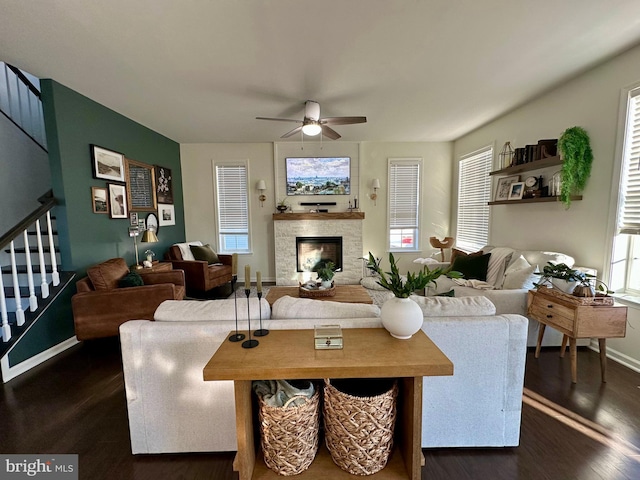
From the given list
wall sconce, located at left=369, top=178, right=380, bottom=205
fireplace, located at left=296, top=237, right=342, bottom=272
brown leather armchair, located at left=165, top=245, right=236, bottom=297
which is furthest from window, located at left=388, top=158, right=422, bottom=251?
brown leather armchair, located at left=165, top=245, right=236, bottom=297

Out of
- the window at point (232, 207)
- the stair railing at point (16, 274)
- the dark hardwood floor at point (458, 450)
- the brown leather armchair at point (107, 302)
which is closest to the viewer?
the dark hardwood floor at point (458, 450)

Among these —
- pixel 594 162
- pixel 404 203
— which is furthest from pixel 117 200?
pixel 594 162

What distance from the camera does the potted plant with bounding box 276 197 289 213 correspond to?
497 cm

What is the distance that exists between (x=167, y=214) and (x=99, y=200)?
1.43m

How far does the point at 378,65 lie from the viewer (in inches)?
96.3

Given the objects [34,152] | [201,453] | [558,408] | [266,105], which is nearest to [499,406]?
[558,408]

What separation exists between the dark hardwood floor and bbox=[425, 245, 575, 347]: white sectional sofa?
0.33m

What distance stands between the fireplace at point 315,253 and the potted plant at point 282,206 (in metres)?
0.61

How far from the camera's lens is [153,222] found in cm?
425

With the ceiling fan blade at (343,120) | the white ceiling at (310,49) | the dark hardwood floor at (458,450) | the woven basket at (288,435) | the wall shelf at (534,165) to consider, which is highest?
the white ceiling at (310,49)

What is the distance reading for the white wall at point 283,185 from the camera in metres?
5.04

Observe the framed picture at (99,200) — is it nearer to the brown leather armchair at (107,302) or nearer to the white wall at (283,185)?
the brown leather armchair at (107,302)

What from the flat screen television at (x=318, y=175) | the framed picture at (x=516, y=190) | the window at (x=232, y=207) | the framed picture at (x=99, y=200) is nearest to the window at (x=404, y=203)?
the flat screen television at (x=318, y=175)

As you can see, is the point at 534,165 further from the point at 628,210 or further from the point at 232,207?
the point at 232,207
